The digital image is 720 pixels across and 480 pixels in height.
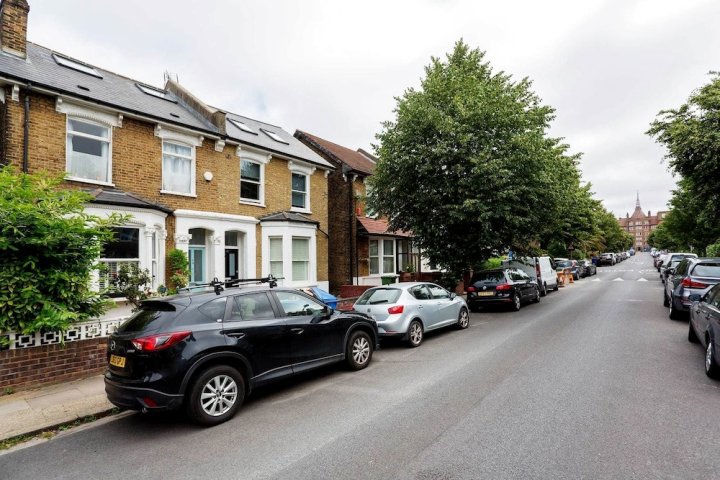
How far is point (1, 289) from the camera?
5938 millimetres

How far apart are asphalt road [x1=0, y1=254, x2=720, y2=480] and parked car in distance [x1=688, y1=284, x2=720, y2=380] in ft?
0.83

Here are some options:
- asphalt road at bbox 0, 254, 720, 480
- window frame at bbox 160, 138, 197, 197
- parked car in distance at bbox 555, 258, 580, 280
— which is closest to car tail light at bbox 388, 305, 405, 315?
asphalt road at bbox 0, 254, 720, 480

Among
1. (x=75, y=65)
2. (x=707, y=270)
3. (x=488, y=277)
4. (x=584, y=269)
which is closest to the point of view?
(x=707, y=270)

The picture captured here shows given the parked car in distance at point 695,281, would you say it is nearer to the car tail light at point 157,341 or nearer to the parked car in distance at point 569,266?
the car tail light at point 157,341

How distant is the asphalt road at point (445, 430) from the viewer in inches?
138

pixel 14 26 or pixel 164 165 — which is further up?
pixel 14 26

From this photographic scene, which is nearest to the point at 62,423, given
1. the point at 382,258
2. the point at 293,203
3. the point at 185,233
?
the point at 185,233

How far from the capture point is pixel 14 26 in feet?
36.0

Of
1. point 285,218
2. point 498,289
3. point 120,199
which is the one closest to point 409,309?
point 498,289

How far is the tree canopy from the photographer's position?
43.4ft

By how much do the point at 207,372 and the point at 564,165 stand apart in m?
17.6

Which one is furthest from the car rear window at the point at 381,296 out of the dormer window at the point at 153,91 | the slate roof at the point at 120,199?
the dormer window at the point at 153,91

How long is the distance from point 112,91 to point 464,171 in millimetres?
11919

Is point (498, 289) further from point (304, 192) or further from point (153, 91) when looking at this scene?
point (153, 91)
